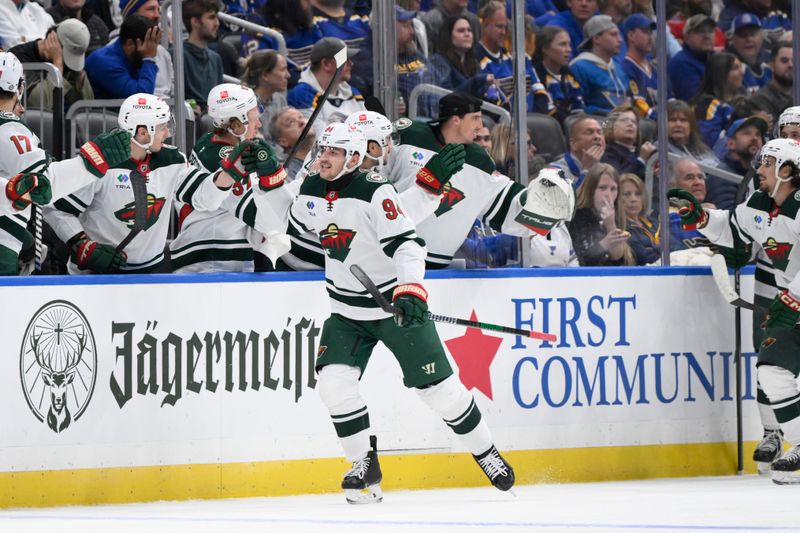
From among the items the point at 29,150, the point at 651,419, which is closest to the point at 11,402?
the point at 29,150

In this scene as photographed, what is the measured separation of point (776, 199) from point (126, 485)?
9.41 ft

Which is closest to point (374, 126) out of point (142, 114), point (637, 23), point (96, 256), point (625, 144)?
point (142, 114)

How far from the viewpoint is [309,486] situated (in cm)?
546

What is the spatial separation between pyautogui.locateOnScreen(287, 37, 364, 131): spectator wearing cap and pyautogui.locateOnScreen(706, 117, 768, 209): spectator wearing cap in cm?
217

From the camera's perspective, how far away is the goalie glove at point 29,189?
4.95 m

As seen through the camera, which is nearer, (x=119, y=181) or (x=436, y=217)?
(x=119, y=181)

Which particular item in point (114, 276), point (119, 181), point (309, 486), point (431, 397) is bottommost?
point (309, 486)

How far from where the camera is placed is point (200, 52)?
6.42 m

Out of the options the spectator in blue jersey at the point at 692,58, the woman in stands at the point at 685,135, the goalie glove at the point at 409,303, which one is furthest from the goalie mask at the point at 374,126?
the spectator in blue jersey at the point at 692,58

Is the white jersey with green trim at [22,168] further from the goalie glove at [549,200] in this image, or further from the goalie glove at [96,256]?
the goalie glove at [549,200]

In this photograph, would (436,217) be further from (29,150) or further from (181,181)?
(29,150)

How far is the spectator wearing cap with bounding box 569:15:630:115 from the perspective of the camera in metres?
7.48

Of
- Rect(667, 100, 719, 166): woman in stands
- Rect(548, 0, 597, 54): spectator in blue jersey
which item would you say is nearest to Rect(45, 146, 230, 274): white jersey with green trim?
Rect(548, 0, 597, 54): spectator in blue jersey

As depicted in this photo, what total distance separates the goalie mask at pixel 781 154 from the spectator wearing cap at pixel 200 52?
2433 millimetres
